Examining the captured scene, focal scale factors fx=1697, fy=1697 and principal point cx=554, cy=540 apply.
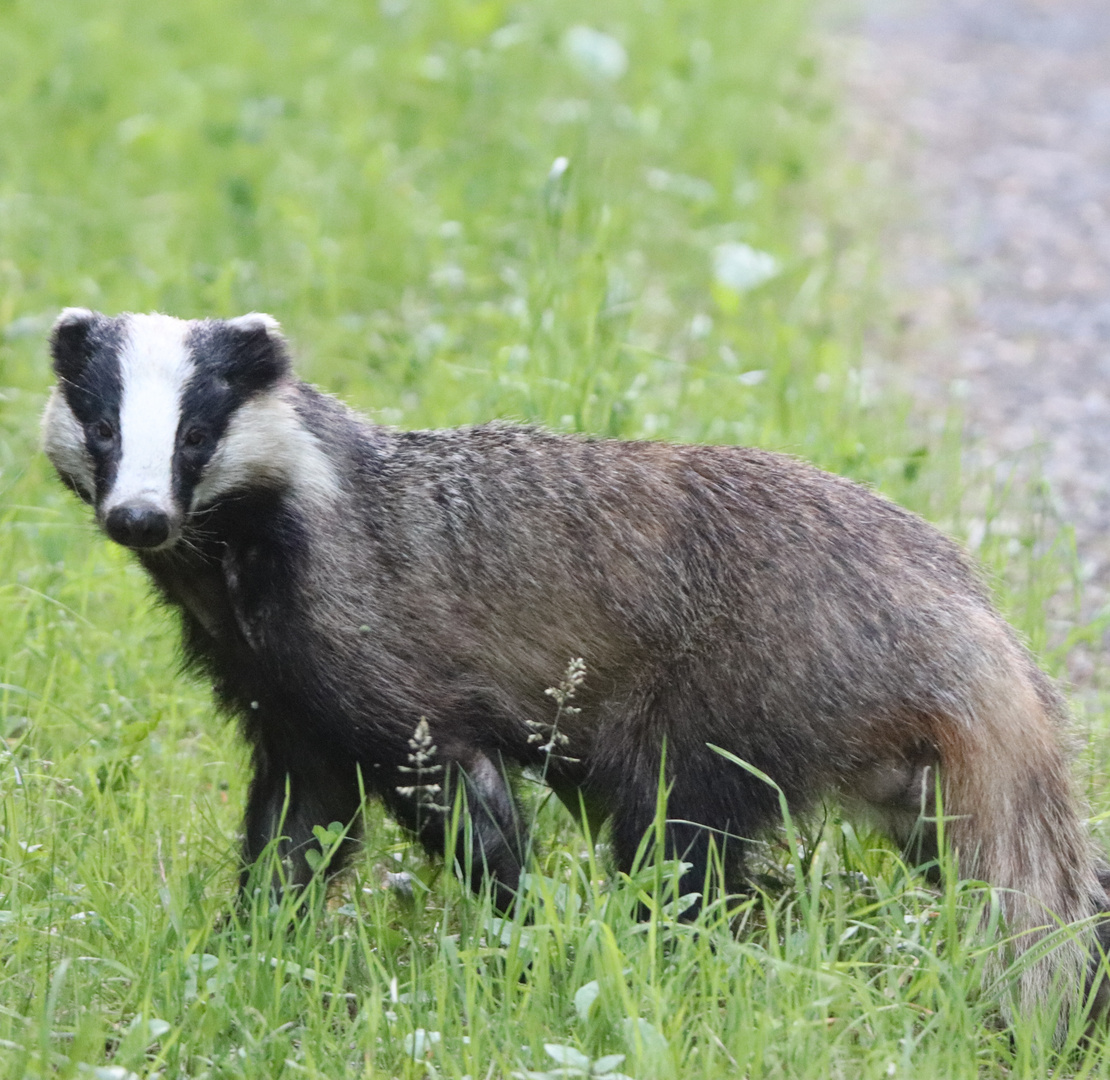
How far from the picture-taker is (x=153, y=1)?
10.1 metres

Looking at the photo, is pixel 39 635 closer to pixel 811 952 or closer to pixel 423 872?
pixel 423 872

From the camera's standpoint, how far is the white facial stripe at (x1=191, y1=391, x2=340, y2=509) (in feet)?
11.3

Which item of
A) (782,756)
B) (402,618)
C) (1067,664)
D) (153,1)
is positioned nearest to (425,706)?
(402,618)

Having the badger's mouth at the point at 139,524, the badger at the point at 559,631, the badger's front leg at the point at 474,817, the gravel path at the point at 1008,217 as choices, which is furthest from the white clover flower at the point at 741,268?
the badger's mouth at the point at 139,524

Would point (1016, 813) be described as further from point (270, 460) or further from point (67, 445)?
point (67, 445)

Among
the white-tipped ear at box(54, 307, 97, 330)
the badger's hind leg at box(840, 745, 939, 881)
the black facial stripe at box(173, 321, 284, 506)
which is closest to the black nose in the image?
the black facial stripe at box(173, 321, 284, 506)

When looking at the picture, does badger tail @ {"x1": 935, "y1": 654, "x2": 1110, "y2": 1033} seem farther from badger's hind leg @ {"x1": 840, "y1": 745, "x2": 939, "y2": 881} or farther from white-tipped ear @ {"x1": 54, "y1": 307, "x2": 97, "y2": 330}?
white-tipped ear @ {"x1": 54, "y1": 307, "x2": 97, "y2": 330}

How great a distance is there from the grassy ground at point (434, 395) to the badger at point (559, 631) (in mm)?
183

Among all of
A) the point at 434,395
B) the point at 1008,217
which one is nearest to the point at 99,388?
the point at 434,395

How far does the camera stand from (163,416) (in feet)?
11.1

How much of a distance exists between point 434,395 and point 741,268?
4.59 feet

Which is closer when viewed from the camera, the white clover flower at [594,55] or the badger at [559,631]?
the badger at [559,631]

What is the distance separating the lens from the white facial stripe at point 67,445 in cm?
354

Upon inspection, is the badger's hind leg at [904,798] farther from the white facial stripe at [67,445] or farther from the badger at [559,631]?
the white facial stripe at [67,445]
